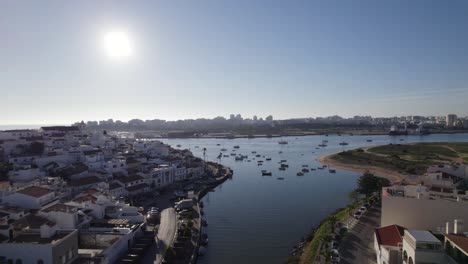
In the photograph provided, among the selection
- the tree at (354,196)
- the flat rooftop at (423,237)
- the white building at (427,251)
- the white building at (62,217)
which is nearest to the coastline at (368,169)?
the tree at (354,196)

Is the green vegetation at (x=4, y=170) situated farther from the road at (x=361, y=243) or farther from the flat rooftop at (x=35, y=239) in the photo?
the road at (x=361, y=243)

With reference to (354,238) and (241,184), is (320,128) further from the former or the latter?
(354,238)

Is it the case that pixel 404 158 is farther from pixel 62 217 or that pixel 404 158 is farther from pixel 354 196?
pixel 62 217

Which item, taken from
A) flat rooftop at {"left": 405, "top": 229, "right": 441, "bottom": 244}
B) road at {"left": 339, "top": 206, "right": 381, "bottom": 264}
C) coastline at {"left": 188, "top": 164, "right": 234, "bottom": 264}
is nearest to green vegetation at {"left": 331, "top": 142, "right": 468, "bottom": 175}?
coastline at {"left": 188, "top": 164, "right": 234, "bottom": 264}

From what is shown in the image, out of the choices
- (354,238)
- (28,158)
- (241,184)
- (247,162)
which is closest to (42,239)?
(354,238)

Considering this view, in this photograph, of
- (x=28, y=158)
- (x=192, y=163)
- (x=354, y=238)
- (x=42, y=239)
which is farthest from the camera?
(x=192, y=163)
